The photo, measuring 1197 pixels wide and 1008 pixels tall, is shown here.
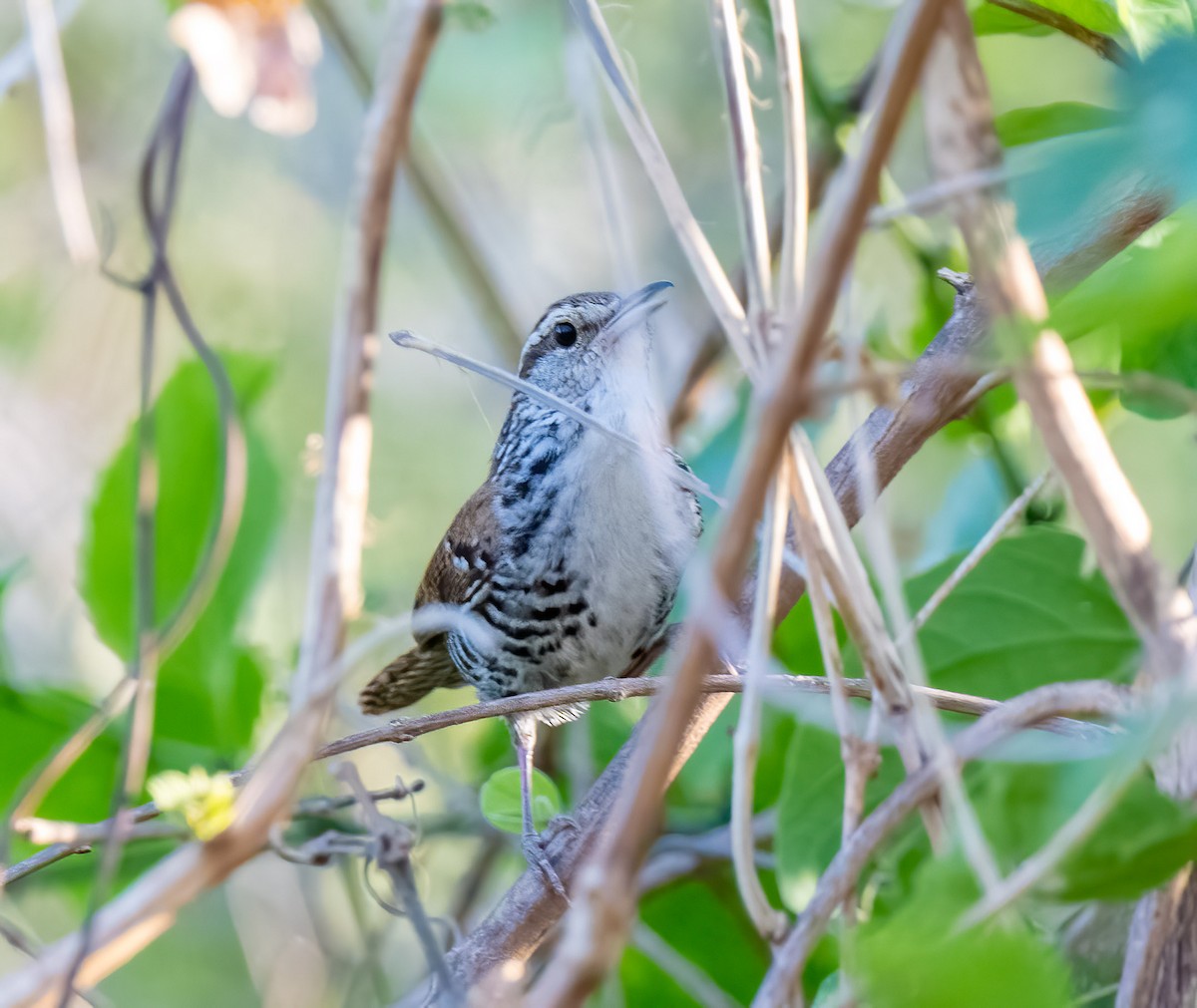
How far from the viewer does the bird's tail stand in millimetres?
3074

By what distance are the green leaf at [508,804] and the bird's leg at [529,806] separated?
17mm

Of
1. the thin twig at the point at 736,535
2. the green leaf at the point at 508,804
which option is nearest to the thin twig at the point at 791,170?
the thin twig at the point at 736,535

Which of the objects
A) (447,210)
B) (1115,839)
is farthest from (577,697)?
(447,210)

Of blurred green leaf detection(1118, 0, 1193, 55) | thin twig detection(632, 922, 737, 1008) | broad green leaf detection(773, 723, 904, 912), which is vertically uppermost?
blurred green leaf detection(1118, 0, 1193, 55)

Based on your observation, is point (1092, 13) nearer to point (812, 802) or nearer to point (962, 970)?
point (812, 802)

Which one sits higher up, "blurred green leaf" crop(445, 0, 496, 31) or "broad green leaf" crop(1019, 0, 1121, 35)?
"blurred green leaf" crop(445, 0, 496, 31)

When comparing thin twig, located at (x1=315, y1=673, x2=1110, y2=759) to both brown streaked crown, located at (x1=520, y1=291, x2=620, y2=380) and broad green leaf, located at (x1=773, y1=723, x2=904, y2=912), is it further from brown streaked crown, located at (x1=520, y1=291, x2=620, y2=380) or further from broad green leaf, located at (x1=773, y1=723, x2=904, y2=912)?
brown streaked crown, located at (x1=520, y1=291, x2=620, y2=380)

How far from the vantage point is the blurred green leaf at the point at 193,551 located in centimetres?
202

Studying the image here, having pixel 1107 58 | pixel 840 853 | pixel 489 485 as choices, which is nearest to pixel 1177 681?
pixel 840 853

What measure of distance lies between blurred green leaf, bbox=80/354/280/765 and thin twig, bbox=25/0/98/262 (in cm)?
86

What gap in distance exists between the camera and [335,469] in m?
0.97

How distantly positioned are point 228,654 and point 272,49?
1212 millimetres

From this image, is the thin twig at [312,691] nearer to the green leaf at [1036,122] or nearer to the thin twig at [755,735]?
the thin twig at [755,735]

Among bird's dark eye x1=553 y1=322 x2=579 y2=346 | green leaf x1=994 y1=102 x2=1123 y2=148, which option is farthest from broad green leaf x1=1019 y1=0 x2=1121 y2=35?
bird's dark eye x1=553 y1=322 x2=579 y2=346
